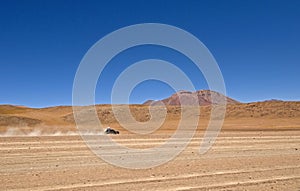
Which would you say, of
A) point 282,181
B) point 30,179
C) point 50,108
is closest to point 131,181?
point 30,179

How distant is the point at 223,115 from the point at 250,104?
872 centimetres

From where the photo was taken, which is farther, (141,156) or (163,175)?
(141,156)

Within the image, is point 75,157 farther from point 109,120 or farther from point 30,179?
point 109,120

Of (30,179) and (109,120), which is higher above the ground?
(109,120)

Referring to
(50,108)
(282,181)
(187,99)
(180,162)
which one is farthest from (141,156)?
(50,108)

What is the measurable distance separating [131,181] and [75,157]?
246 inches

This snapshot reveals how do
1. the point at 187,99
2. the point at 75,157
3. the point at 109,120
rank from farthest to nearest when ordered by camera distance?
the point at 187,99 < the point at 109,120 < the point at 75,157

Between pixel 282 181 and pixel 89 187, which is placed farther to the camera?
pixel 282 181

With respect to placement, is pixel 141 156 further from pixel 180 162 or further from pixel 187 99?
pixel 187 99

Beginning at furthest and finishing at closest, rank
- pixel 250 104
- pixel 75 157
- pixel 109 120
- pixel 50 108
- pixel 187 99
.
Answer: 1. pixel 50 108
2. pixel 187 99
3. pixel 250 104
4. pixel 109 120
5. pixel 75 157

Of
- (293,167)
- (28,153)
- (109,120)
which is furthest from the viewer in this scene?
(109,120)

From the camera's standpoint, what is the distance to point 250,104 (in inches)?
3282

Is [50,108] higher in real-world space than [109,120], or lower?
higher

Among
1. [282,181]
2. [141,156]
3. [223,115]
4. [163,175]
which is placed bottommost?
[282,181]
